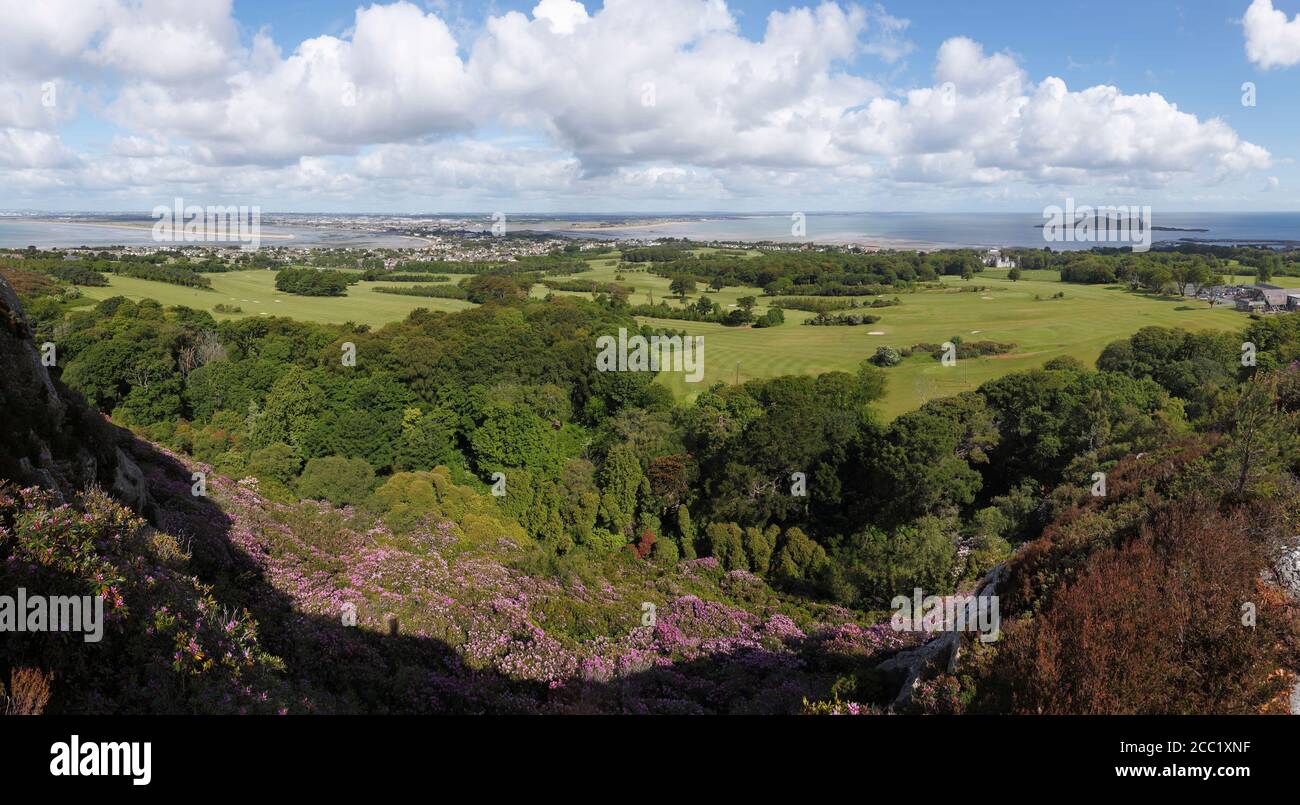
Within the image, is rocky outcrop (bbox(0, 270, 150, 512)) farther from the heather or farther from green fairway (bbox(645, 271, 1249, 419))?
green fairway (bbox(645, 271, 1249, 419))

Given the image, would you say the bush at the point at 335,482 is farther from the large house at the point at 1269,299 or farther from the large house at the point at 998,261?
the large house at the point at 998,261

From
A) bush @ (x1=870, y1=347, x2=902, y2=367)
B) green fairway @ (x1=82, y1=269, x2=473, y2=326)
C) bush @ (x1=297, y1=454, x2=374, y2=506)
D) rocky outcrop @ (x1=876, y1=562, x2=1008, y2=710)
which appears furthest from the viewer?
green fairway @ (x1=82, y1=269, x2=473, y2=326)

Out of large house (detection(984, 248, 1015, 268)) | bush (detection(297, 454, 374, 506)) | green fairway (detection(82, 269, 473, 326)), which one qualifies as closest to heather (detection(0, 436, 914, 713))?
bush (detection(297, 454, 374, 506))

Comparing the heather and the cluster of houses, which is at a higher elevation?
the cluster of houses

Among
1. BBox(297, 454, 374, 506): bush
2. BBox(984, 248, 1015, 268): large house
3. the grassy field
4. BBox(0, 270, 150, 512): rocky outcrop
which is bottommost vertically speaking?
BBox(297, 454, 374, 506): bush

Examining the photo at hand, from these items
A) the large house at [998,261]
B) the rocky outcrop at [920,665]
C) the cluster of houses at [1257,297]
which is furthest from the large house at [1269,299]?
the rocky outcrop at [920,665]
